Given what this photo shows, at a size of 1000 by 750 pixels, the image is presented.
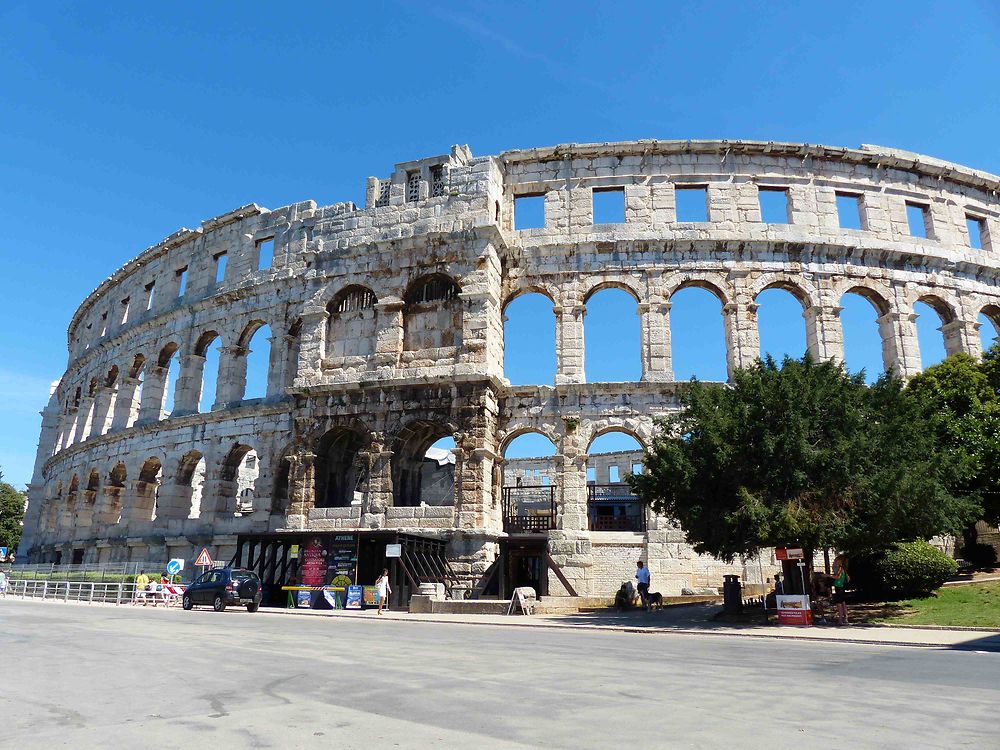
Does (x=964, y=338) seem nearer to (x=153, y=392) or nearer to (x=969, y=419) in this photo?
(x=969, y=419)

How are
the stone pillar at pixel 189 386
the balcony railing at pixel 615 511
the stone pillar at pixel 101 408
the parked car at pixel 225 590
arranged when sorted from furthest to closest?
the stone pillar at pixel 101 408, the stone pillar at pixel 189 386, the balcony railing at pixel 615 511, the parked car at pixel 225 590

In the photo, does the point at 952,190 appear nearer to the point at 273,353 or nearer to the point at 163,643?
the point at 273,353

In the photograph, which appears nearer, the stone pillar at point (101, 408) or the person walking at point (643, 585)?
the person walking at point (643, 585)

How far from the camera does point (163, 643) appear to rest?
995 centimetres

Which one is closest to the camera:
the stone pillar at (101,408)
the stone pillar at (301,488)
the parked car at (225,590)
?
the parked car at (225,590)

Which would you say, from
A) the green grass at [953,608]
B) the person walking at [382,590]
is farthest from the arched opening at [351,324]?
the green grass at [953,608]

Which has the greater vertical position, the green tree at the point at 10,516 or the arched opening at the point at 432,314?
the arched opening at the point at 432,314

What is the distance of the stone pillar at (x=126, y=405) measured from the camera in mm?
31297

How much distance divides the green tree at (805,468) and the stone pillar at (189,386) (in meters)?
19.6

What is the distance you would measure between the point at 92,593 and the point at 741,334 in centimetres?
2203

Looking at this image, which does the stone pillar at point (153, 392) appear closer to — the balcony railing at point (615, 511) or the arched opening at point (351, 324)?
the arched opening at point (351, 324)

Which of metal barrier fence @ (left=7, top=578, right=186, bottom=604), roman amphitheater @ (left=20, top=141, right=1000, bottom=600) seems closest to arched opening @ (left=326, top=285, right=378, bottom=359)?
roman amphitheater @ (left=20, top=141, right=1000, bottom=600)

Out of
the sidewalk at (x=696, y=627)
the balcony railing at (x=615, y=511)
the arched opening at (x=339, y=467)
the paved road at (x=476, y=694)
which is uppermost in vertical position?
the arched opening at (x=339, y=467)

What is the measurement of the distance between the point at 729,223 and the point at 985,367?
874 centimetres
